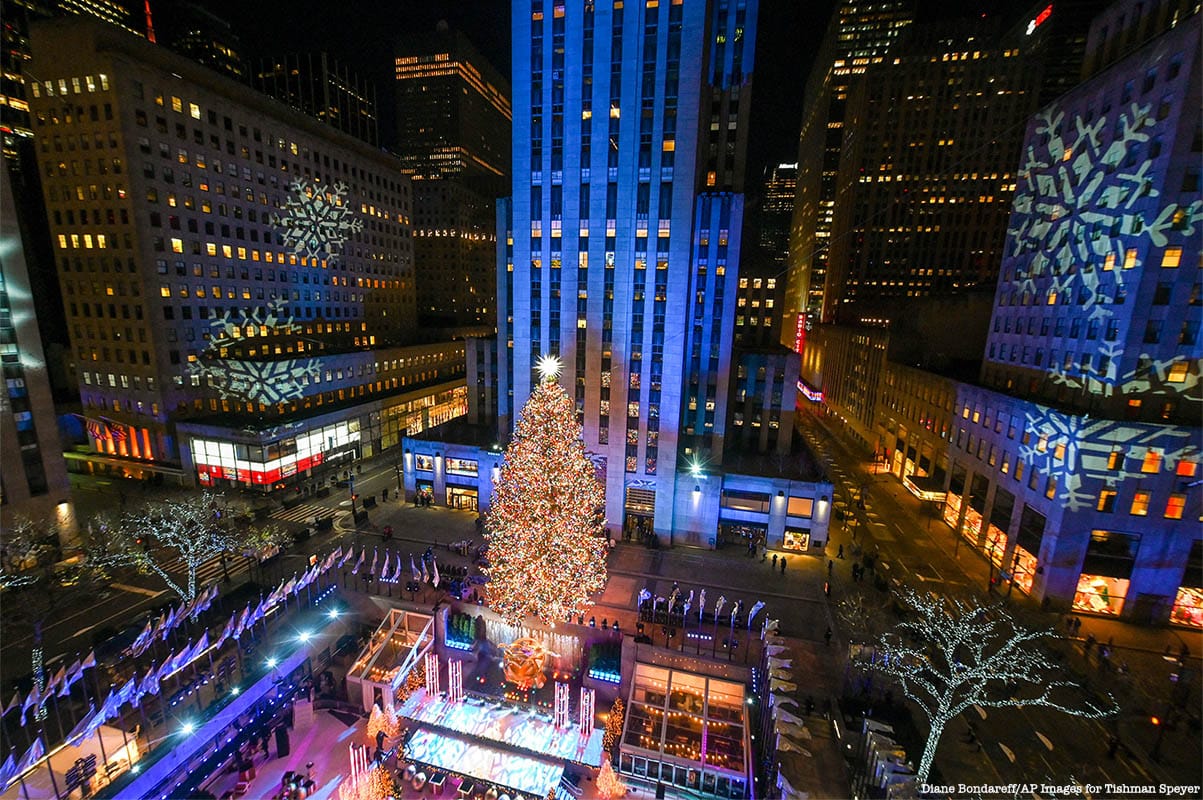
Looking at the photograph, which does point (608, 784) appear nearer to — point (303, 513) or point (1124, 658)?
point (1124, 658)

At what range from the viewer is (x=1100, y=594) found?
88.4 feet

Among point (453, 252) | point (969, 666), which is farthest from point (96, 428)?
point (969, 666)

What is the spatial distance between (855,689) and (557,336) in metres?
27.9

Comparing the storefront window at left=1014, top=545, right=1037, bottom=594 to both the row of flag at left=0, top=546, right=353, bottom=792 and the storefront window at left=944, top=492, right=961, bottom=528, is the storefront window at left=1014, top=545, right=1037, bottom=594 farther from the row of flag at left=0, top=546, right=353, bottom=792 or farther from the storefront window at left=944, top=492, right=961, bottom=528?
the row of flag at left=0, top=546, right=353, bottom=792

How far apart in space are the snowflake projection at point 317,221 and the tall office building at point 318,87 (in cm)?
7037

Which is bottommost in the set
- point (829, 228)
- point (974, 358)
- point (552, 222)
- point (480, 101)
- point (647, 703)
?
point (647, 703)

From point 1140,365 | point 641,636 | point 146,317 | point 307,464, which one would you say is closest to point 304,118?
point 146,317

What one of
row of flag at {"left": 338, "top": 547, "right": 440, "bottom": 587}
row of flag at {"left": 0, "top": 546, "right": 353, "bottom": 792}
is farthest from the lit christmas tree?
row of flag at {"left": 0, "top": 546, "right": 353, "bottom": 792}

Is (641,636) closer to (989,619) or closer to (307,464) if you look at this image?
(989,619)

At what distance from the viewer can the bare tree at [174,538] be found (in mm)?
27391

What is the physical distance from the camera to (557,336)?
35469mm

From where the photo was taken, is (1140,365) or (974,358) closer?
(1140,365)

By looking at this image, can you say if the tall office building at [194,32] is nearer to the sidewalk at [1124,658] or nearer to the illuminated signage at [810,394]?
the illuminated signage at [810,394]

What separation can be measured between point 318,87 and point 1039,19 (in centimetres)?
14759
